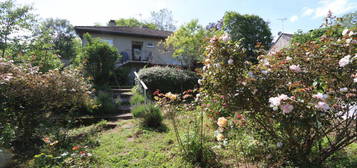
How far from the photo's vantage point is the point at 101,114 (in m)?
6.19

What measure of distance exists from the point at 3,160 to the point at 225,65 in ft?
11.7

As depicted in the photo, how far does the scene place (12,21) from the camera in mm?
8055

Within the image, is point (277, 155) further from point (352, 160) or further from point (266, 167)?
point (352, 160)

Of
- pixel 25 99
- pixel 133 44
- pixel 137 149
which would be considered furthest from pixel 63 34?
pixel 137 149

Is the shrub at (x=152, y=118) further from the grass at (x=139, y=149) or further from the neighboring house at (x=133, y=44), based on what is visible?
the neighboring house at (x=133, y=44)

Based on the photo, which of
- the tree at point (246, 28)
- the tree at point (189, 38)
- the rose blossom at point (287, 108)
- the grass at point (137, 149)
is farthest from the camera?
the tree at point (246, 28)

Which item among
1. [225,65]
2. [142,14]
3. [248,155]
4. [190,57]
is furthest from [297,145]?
[142,14]

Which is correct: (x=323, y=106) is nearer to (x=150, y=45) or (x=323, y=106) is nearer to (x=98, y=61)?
(x=98, y=61)

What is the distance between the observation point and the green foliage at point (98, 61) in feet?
29.2

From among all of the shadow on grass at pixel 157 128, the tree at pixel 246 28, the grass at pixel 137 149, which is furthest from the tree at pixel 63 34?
the grass at pixel 137 149

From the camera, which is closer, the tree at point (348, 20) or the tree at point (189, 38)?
the tree at point (348, 20)

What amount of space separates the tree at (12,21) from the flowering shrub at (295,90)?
9380 millimetres

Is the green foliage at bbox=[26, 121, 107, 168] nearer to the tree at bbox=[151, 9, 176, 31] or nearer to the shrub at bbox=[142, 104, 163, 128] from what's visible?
the shrub at bbox=[142, 104, 163, 128]

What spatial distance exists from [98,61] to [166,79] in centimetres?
344
